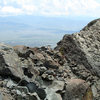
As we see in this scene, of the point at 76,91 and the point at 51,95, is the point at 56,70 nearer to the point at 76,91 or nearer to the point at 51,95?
the point at 76,91

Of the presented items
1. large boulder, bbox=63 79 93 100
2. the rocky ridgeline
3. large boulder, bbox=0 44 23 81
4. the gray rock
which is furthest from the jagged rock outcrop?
large boulder, bbox=0 44 23 81

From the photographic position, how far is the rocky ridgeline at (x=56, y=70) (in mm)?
20125

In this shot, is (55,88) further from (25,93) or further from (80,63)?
(80,63)

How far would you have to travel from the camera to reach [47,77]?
2253cm

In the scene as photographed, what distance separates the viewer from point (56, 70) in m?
24.8

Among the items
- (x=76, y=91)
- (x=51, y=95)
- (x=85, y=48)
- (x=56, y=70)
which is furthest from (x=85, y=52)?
(x=51, y=95)

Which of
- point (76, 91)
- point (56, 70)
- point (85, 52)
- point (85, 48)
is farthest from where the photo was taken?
point (85, 48)

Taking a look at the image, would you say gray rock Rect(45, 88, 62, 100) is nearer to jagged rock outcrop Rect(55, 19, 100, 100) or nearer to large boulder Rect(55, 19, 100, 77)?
jagged rock outcrop Rect(55, 19, 100, 100)

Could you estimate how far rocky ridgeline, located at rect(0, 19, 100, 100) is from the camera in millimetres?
20125

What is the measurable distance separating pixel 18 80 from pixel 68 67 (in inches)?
274

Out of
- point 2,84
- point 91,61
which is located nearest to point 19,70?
point 2,84

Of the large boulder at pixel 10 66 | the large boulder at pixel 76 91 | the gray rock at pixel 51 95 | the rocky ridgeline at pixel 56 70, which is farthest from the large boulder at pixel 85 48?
the large boulder at pixel 10 66

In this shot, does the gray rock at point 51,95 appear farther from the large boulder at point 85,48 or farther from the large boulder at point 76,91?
the large boulder at point 85,48

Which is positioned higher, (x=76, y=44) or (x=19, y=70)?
(x=76, y=44)
